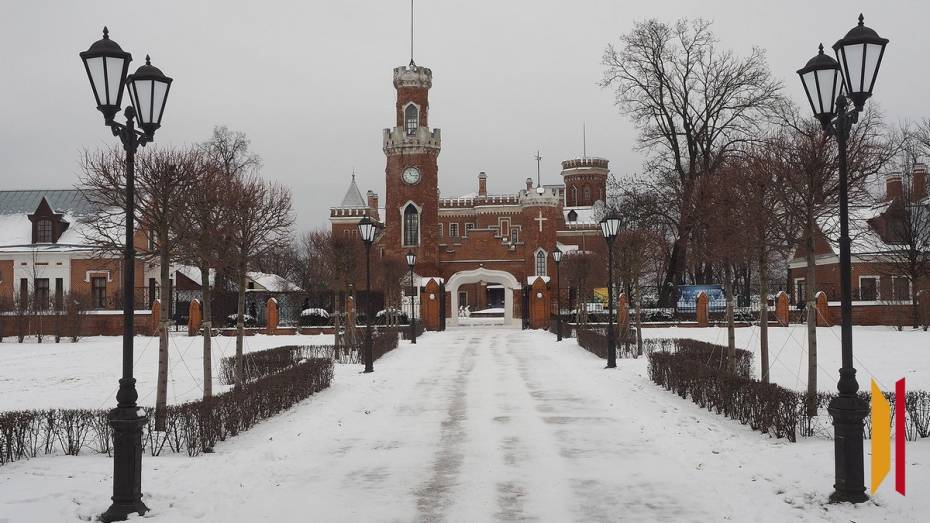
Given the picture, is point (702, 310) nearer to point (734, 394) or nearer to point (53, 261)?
point (734, 394)

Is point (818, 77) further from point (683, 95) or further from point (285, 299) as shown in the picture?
point (285, 299)

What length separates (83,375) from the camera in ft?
59.4

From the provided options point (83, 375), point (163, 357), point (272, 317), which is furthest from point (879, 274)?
point (163, 357)

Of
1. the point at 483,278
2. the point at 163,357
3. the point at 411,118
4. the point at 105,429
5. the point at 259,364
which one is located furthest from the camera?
the point at 411,118

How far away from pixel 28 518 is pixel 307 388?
7502mm

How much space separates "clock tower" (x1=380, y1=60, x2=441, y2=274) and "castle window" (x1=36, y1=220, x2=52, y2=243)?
1940cm

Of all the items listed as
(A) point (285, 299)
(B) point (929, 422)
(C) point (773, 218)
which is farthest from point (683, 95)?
(B) point (929, 422)

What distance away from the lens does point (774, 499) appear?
6.79 meters

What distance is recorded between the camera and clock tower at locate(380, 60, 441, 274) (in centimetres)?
4928

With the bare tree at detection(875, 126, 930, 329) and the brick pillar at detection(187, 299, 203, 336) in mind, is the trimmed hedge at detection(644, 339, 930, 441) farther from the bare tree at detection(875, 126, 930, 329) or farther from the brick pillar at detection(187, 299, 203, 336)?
the brick pillar at detection(187, 299, 203, 336)

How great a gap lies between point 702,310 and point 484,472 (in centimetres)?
3181

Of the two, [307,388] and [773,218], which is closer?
[773,218]

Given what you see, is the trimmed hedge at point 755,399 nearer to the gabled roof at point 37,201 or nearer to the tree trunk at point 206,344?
the tree trunk at point 206,344

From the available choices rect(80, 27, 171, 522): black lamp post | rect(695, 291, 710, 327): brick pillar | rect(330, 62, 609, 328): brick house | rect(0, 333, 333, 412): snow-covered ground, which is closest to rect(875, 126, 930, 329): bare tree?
rect(695, 291, 710, 327): brick pillar
